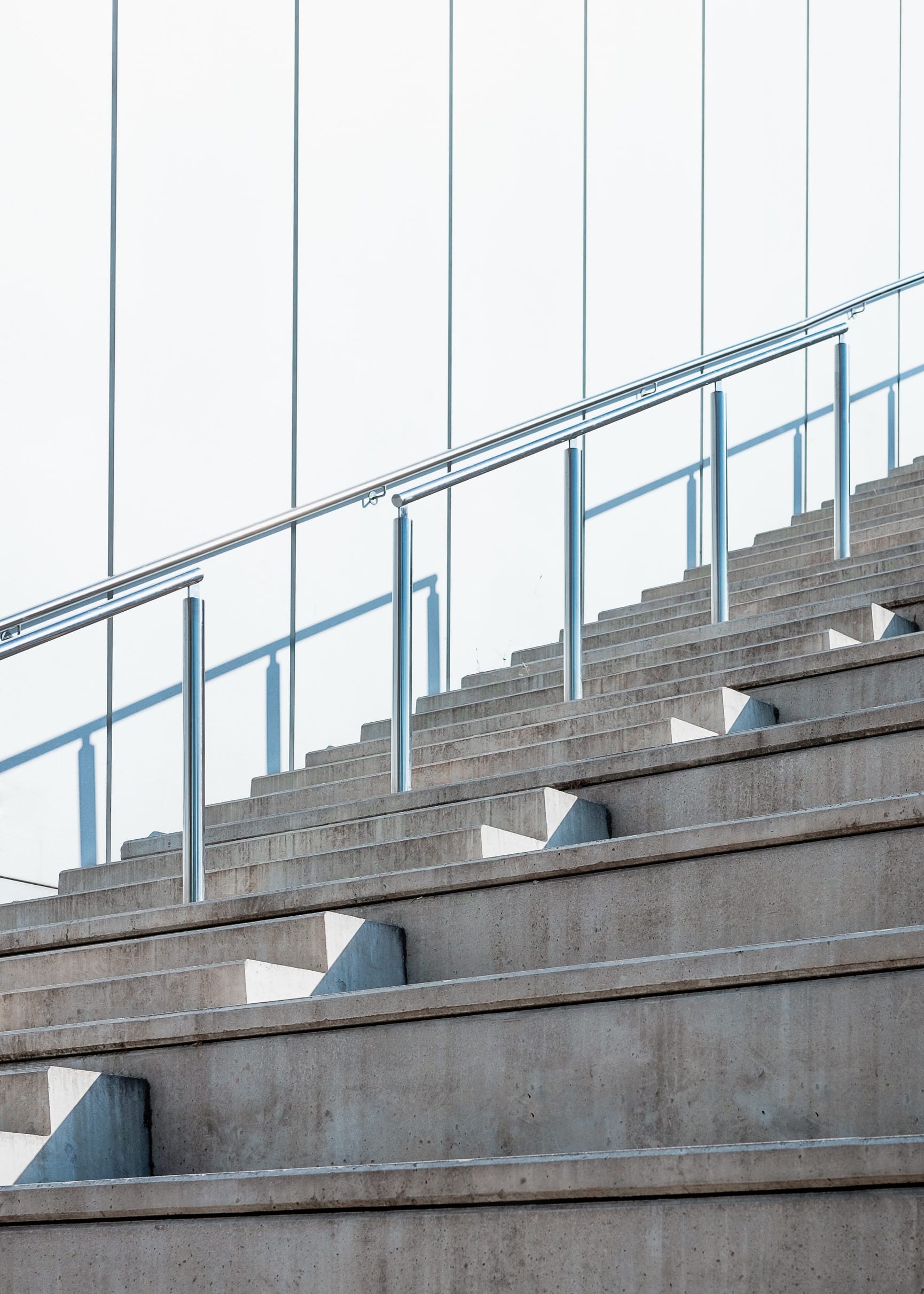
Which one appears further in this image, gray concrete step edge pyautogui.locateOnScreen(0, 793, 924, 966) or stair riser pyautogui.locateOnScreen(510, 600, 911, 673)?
stair riser pyautogui.locateOnScreen(510, 600, 911, 673)

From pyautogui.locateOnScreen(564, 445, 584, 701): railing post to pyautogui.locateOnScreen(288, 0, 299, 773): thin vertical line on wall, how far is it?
4.90 feet

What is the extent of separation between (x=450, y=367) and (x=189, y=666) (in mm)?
2979

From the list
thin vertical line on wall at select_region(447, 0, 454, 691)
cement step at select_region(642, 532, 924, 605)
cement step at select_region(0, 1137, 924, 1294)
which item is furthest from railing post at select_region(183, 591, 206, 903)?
thin vertical line on wall at select_region(447, 0, 454, 691)

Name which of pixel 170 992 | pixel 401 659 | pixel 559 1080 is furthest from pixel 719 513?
pixel 559 1080

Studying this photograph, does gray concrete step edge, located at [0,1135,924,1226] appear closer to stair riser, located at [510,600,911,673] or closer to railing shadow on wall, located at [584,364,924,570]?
stair riser, located at [510,600,911,673]

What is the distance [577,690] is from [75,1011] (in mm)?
1514

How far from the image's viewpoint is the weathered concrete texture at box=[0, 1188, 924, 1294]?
176 centimetres

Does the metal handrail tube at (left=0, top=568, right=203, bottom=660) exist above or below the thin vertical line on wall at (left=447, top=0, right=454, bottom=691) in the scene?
below

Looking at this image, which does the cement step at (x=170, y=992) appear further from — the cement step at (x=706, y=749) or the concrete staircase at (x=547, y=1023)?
the cement step at (x=706, y=749)

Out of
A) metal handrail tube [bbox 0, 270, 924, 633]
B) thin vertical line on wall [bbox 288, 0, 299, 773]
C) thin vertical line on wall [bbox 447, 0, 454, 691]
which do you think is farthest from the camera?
thin vertical line on wall [bbox 447, 0, 454, 691]

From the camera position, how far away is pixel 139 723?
524 centimetres

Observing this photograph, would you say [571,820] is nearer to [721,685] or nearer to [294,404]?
[721,685]

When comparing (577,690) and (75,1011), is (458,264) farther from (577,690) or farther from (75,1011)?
(75,1011)

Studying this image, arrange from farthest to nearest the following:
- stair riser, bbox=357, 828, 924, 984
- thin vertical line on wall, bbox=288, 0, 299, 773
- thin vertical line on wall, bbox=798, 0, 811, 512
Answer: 1. thin vertical line on wall, bbox=798, 0, 811, 512
2. thin vertical line on wall, bbox=288, 0, 299, 773
3. stair riser, bbox=357, 828, 924, 984
